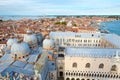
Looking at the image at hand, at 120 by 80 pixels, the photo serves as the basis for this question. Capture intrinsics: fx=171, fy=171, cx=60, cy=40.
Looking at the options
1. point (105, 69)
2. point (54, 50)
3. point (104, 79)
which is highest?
point (54, 50)

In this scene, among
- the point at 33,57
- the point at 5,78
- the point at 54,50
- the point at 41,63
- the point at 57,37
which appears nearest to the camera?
the point at 5,78

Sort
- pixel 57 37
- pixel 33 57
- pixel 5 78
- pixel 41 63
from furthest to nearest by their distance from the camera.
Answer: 1. pixel 57 37
2. pixel 33 57
3. pixel 41 63
4. pixel 5 78

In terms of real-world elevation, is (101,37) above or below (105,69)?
above

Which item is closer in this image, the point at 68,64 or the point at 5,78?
the point at 5,78

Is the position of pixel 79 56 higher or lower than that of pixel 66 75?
higher

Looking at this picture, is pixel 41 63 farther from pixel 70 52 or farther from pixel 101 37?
pixel 101 37

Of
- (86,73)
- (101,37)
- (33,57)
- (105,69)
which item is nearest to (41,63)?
(33,57)

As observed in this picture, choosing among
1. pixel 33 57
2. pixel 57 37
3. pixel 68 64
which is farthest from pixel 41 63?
pixel 57 37

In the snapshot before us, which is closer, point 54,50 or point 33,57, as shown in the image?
point 33,57

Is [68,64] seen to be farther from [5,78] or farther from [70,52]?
[5,78]
